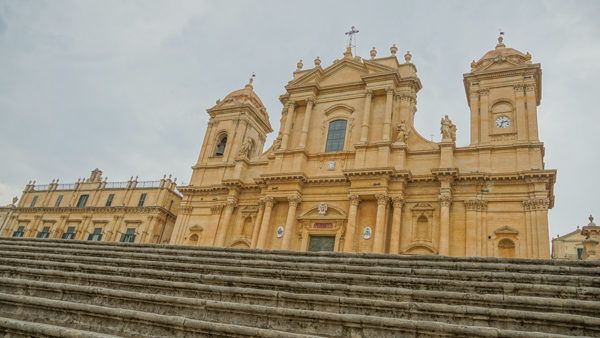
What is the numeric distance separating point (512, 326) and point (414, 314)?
129 cm

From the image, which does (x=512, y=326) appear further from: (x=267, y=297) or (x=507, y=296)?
(x=267, y=297)

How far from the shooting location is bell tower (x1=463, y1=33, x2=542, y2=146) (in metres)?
19.7

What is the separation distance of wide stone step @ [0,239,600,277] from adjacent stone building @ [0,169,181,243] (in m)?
24.8

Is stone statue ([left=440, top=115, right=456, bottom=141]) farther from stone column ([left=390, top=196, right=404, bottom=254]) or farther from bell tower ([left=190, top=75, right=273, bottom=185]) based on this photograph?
bell tower ([left=190, top=75, right=273, bottom=185])

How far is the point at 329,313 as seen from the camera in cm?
575

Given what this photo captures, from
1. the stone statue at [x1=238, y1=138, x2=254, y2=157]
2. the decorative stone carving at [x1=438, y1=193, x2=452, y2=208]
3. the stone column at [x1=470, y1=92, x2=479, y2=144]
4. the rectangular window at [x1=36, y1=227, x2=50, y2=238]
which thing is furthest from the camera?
the rectangular window at [x1=36, y1=227, x2=50, y2=238]

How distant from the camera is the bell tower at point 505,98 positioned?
64.7 ft

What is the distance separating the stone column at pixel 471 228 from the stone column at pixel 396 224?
9.72ft

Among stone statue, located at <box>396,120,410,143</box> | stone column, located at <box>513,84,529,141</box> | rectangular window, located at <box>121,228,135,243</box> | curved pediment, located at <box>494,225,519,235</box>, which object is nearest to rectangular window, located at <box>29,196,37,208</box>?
rectangular window, located at <box>121,228,135,243</box>

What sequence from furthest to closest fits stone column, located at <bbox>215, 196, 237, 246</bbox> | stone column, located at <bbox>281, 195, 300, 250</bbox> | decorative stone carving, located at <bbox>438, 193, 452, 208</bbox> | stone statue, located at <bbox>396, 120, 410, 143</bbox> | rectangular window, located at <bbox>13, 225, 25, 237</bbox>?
1. rectangular window, located at <bbox>13, 225, 25, 237</bbox>
2. stone column, located at <bbox>215, 196, 237, 246</bbox>
3. stone statue, located at <bbox>396, 120, 410, 143</bbox>
4. stone column, located at <bbox>281, 195, 300, 250</bbox>
5. decorative stone carving, located at <bbox>438, 193, 452, 208</bbox>

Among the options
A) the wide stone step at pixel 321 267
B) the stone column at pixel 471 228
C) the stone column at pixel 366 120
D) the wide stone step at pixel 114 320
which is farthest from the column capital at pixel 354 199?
the wide stone step at pixel 114 320

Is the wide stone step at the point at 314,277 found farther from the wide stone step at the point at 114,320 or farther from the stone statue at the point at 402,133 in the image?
the stone statue at the point at 402,133

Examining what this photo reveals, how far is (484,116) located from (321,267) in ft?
51.5

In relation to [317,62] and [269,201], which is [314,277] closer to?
[269,201]
